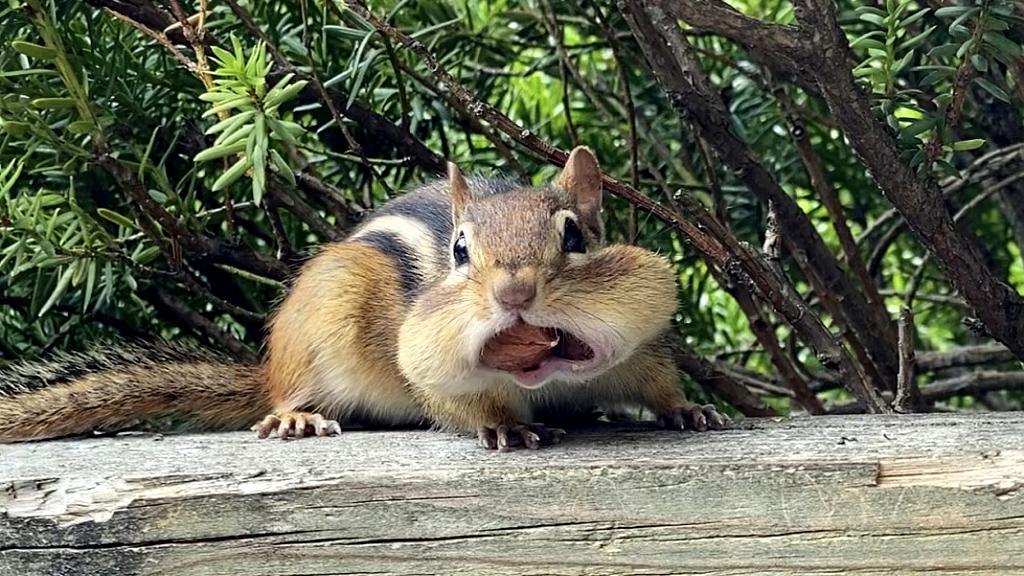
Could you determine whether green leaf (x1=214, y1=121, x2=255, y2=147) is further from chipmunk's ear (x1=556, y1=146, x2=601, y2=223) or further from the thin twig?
the thin twig

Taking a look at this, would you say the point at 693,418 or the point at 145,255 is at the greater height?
the point at 145,255

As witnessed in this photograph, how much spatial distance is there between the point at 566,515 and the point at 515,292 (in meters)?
0.23

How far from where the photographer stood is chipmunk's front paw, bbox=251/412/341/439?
1.61 m

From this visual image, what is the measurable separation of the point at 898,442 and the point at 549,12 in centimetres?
89

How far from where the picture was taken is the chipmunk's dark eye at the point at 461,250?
4.66 ft

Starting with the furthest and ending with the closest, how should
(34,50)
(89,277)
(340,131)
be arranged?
(340,131) < (89,277) < (34,50)

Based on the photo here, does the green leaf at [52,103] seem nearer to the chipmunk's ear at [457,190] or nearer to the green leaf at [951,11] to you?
the chipmunk's ear at [457,190]

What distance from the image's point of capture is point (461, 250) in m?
1.43

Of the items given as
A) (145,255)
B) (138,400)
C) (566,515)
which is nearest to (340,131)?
(145,255)

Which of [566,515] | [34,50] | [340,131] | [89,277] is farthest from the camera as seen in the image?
[340,131]

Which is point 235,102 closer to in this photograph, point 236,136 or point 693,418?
point 236,136

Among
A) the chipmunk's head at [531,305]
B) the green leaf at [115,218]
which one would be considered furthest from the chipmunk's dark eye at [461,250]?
the green leaf at [115,218]

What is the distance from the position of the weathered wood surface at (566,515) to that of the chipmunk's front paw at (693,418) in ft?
0.61

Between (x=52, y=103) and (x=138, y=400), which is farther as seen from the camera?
(x=138, y=400)
